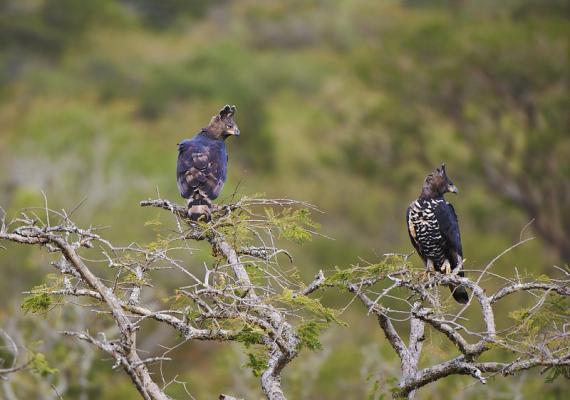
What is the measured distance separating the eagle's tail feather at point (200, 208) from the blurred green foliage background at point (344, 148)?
7548 mm

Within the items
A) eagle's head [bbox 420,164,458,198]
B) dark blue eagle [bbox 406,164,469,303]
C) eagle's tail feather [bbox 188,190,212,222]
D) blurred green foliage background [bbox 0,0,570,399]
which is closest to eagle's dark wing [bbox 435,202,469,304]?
dark blue eagle [bbox 406,164,469,303]

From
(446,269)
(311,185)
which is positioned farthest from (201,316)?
(311,185)

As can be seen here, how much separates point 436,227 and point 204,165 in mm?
1871

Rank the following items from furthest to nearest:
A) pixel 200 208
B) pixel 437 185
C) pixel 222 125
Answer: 1. pixel 222 125
2. pixel 437 185
3. pixel 200 208

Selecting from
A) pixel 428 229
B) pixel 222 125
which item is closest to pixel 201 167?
pixel 222 125

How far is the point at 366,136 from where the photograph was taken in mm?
27938

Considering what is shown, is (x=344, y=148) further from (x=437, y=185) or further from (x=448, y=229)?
(x=448, y=229)

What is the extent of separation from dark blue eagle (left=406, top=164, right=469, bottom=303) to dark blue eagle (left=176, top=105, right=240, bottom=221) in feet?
5.19

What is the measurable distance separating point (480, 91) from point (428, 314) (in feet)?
69.3

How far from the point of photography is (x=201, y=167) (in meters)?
8.16

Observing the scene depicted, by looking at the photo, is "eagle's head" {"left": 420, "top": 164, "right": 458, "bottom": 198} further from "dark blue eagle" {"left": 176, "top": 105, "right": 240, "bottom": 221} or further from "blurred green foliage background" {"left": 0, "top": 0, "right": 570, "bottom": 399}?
"blurred green foliage background" {"left": 0, "top": 0, "right": 570, "bottom": 399}

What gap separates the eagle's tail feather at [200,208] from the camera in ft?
23.0

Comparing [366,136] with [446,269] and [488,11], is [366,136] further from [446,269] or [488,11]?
[446,269]

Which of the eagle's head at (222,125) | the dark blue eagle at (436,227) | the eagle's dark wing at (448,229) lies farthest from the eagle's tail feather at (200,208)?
the eagle's dark wing at (448,229)
